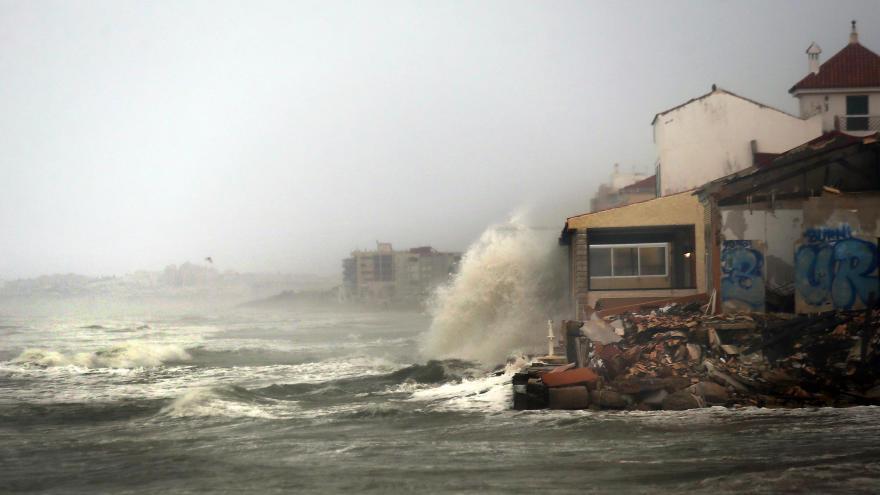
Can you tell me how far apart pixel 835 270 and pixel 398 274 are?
107m

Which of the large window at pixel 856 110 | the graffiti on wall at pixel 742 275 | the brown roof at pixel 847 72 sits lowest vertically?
the graffiti on wall at pixel 742 275

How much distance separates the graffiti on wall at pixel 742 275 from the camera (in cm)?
2092

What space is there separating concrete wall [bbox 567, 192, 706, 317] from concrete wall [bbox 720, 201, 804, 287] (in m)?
3.24

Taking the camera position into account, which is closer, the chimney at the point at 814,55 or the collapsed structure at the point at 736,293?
the collapsed structure at the point at 736,293

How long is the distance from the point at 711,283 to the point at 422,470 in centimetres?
1230

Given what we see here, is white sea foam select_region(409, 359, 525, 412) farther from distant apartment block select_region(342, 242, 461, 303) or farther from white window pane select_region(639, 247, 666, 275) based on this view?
distant apartment block select_region(342, 242, 461, 303)

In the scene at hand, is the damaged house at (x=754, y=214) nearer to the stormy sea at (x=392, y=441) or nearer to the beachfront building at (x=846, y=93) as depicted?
the beachfront building at (x=846, y=93)

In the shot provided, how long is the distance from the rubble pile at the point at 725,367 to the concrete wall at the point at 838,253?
117cm

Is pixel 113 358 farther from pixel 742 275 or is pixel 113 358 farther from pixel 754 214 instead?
pixel 754 214

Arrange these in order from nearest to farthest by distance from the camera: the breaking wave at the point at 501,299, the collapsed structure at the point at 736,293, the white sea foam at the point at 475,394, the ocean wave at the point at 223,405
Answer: the collapsed structure at the point at 736,293 < the white sea foam at the point at 475,394 < the ocean wave at the point at 223,405 < the breaking wave at the point at 501,299

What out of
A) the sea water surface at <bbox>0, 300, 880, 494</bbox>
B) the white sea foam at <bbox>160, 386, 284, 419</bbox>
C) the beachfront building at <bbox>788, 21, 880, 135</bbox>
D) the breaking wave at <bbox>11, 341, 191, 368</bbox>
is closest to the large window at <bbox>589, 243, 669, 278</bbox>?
the sea water surface at <bbox>0, 300, 880, 494</bbox>

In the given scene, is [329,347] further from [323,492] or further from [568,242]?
[323,492]

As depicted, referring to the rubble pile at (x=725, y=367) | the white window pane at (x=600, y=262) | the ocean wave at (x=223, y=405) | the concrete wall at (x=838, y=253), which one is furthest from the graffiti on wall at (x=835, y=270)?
the ocean wave at (x=223, y=405)

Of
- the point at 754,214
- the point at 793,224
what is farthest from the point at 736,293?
the point at 793,224
